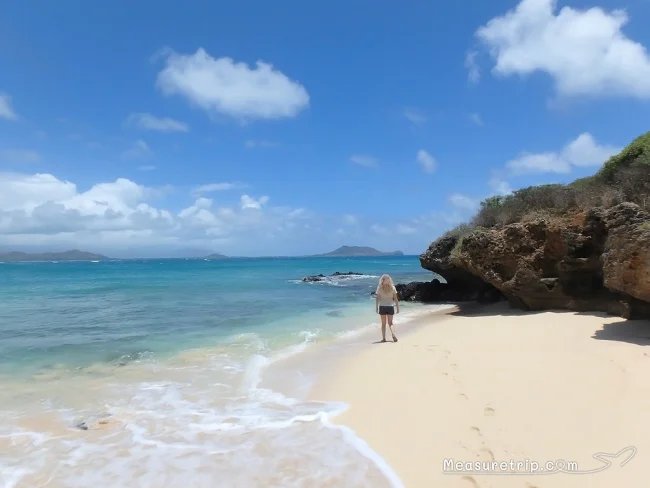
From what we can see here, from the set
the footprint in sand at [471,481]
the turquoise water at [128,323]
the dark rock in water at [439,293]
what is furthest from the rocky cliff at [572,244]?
the turquoise water at [128,323]

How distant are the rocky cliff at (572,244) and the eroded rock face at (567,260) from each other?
2 cm

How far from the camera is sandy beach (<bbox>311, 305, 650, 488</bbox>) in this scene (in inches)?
168

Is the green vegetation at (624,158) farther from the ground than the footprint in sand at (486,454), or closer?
farther from the ground

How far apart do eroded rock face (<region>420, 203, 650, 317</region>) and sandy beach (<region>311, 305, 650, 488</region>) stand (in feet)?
4.38

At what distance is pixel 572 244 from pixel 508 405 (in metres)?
9.44

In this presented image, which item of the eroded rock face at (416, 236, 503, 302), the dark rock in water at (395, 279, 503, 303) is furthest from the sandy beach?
the dark rock in water at (395, 279, 503, 303)

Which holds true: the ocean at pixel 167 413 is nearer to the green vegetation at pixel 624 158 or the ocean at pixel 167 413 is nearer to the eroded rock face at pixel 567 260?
the eroded rock face at pixel 567 260

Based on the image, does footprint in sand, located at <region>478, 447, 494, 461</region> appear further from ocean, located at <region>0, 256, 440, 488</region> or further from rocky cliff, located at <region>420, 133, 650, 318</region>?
rocky cliff, located at <region>420, 133, 650, 318</region>

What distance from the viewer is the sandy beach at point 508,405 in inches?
168

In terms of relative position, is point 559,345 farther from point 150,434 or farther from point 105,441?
point 105,441

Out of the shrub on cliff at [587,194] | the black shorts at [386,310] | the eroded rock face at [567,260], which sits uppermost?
the shrub on cliff at [587,194]

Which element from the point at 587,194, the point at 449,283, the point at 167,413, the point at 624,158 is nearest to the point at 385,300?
the point at 167,413

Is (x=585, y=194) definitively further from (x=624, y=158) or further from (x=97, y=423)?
(x=97, y=423)

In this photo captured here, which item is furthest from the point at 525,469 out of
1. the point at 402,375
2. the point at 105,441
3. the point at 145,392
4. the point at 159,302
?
the point at 159,302
